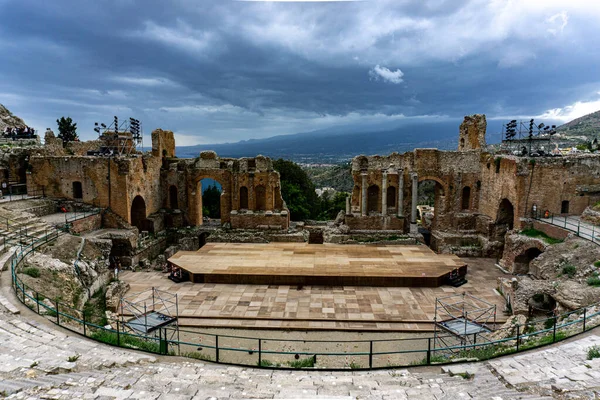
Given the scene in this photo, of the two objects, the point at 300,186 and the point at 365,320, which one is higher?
the point at 300,186

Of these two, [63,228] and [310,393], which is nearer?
[310,393]

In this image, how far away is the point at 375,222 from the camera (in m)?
28.7

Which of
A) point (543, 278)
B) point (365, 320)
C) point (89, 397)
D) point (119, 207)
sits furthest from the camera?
point (119, 207)

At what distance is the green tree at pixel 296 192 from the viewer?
4222 cm

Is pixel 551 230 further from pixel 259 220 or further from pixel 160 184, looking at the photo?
pixel 160 184

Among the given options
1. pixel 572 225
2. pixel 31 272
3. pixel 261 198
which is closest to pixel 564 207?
pixel 572 225

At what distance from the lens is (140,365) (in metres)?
9.70

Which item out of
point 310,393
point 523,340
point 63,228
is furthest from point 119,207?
point 523,340

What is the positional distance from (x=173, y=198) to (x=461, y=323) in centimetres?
2323

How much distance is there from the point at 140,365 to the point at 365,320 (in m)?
8.98

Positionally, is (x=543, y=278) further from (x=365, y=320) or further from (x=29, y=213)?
(x=29, y=213)

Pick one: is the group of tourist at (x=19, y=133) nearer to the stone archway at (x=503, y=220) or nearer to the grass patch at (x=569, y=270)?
the stone archway at (x=503, y=220)

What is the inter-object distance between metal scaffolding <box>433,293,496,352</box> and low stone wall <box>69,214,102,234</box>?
1973 cm

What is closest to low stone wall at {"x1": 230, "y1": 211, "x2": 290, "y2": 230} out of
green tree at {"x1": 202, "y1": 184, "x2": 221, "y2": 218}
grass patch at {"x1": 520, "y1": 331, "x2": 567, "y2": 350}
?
grass patch at {"x1": 520, "y1": 331, "x2": 567, "y2": 350}
